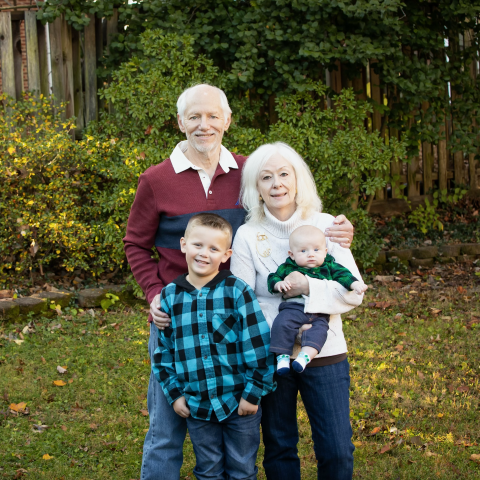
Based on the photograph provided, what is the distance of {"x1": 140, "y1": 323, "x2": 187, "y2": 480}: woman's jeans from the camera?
2.60m

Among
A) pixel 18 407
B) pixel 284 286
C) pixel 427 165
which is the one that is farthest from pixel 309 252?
pixel 427 165

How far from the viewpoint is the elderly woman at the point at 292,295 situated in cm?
253

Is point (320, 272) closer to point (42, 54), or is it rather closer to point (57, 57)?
point (57, 57)

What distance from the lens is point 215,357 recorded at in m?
2.50

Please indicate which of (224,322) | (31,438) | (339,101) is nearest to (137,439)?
(31,438)

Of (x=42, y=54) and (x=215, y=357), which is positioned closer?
(x=215, y=357)

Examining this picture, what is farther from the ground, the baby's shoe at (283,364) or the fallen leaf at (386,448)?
the baby's shoe at (283,364)

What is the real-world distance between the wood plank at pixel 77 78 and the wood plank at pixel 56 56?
0.57 feet

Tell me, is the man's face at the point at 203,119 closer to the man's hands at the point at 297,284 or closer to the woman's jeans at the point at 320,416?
the man's hands at the point at 297,284

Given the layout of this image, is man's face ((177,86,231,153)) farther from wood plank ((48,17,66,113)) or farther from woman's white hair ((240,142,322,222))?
wood plank ((48,17,66,113))

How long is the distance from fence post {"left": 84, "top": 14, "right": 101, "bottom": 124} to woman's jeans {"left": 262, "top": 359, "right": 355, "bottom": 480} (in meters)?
4.95

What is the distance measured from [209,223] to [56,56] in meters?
4.95

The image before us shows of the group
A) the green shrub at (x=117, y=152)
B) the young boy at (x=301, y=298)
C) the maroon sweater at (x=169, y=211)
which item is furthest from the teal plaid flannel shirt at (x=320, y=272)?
the green shrub at (x=117, y=152)

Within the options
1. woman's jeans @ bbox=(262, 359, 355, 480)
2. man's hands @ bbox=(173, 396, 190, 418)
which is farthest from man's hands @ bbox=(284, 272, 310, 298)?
man's hands @ bbox=(173, 396, 190, 418)
